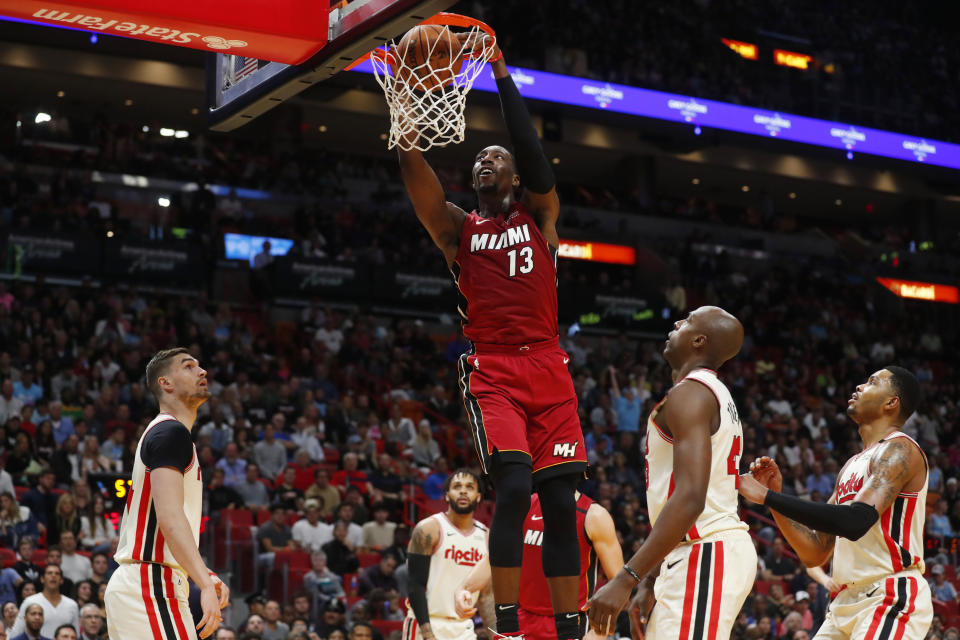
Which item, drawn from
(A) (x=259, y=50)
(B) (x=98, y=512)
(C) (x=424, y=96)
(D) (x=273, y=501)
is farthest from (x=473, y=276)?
(D) (x=273, y=501)

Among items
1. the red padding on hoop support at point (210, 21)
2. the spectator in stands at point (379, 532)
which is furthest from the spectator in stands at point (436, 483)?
the red padding on hoop support at point (210, 21)

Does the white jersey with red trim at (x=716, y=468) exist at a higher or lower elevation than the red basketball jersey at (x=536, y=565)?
higher

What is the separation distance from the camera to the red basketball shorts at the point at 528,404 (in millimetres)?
5316

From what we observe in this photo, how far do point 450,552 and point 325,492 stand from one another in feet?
19.0

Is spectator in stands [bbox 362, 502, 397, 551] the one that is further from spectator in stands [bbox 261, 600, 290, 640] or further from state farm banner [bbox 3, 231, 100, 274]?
state farm banner [bbox 3, 231, 100, 274]

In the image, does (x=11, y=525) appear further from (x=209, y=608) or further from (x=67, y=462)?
(x=209, y=608)

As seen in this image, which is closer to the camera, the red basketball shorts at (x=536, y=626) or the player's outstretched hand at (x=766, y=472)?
the player's outstretched hand at (x=766, y=472)

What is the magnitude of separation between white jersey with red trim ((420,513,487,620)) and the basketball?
3.86 m

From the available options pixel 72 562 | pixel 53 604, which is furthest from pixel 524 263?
pixel 72 562

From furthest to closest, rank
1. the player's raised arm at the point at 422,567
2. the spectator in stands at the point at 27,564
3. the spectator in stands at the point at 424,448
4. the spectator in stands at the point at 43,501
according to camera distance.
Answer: the spectator in stands at the point at 424,448 < the spectator in stands at the point at 43,501 < the spectator in stands at the point at 27,564 < the player's raised arm at the point at 422,567

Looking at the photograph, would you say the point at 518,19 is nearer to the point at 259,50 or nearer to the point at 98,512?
the point at 98,512

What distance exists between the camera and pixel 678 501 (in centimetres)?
436

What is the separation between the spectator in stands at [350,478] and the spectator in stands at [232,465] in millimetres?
1174

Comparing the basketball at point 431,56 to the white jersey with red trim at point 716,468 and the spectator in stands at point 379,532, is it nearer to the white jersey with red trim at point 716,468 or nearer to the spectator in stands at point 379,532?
the white jersey with red trim at point 716,468
